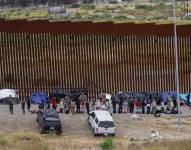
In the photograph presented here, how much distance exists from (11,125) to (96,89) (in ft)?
26.6

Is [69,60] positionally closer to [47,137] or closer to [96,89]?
[96,89]

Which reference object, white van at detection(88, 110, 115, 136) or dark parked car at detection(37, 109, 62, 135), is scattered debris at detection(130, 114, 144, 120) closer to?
white van at detection(88, 110, 115, 136)

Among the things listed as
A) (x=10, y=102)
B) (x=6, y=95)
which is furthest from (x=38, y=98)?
(x=10, y=102)

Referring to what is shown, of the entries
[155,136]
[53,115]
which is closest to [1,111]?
[53,115]

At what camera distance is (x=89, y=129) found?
28188 millimetres

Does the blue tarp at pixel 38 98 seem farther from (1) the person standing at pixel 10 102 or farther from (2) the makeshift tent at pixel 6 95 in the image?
(1) the person standing at pixel 10 102

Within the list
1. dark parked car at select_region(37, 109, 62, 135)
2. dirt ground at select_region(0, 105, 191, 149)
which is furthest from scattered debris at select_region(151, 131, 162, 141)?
dark parked car at select_region(37, 109, 62, 135)

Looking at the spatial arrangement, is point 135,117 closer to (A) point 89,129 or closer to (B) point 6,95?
(A) point 89,129

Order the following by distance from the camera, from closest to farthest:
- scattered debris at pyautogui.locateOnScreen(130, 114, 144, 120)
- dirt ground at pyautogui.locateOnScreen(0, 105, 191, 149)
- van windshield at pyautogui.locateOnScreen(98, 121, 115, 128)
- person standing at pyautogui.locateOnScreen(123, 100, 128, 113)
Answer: dirt ground at pyautogui.locateOnScreen(0, 105, 191, 149)
van windshield at pyautogui.locateOnScreen(98, 121, 115, 128)
scattered debris at pyautogui.locateOnScreen(130, 114, 144, 120)
person standing at pyautogui.locateOnScreen(123, 100, 128, 113)

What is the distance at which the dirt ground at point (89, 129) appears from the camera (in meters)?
26.0

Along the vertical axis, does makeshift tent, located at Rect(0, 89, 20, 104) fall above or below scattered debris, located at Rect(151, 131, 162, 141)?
above

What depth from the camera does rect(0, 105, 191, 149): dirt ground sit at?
26.0 m

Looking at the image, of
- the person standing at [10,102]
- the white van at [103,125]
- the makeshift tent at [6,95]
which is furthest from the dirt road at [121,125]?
the makeshift tent at [6,95]

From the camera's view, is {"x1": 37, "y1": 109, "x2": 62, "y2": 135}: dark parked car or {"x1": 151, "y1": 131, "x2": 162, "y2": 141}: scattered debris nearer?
{"x1": 151, "y1": 131, "x2": 162, "y2": 141}: scattered debris
